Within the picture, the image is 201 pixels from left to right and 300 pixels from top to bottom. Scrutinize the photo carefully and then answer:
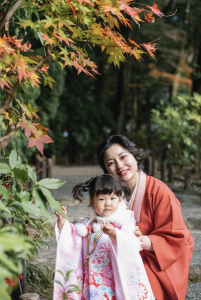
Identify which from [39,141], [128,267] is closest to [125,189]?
[128,267]

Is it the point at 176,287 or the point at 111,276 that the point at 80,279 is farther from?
the point at 176,287

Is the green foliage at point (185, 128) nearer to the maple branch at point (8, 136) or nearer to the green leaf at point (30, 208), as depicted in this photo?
the maple branch at point (8, 136)

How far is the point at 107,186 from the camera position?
2094 mm

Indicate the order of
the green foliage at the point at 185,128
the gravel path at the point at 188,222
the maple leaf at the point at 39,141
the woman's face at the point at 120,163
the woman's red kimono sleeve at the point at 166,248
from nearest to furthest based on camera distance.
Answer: the maple leaf at the point at 39,141 → the woman's red kimono sleeve at the point at 166,248 → the woman's face at the point at 120,163 → the gravel path at the point at 188,222 → the green foliage at the point at 185,128

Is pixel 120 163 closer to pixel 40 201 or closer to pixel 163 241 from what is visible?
pixel 163 241

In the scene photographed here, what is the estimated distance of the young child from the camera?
78.7 inches

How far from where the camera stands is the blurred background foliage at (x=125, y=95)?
452 inches

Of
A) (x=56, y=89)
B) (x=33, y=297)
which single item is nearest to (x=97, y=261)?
(x=33, y=297)

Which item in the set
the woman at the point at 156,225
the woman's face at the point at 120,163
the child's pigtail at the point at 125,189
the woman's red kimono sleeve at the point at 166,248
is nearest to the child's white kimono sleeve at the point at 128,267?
the woman at the point at 156,225

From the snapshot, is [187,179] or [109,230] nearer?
[109,230]

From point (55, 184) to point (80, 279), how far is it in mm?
966

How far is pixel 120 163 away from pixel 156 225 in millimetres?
527

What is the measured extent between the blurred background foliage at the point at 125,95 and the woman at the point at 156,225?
6.47 meters

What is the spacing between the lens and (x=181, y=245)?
2.23 metres
